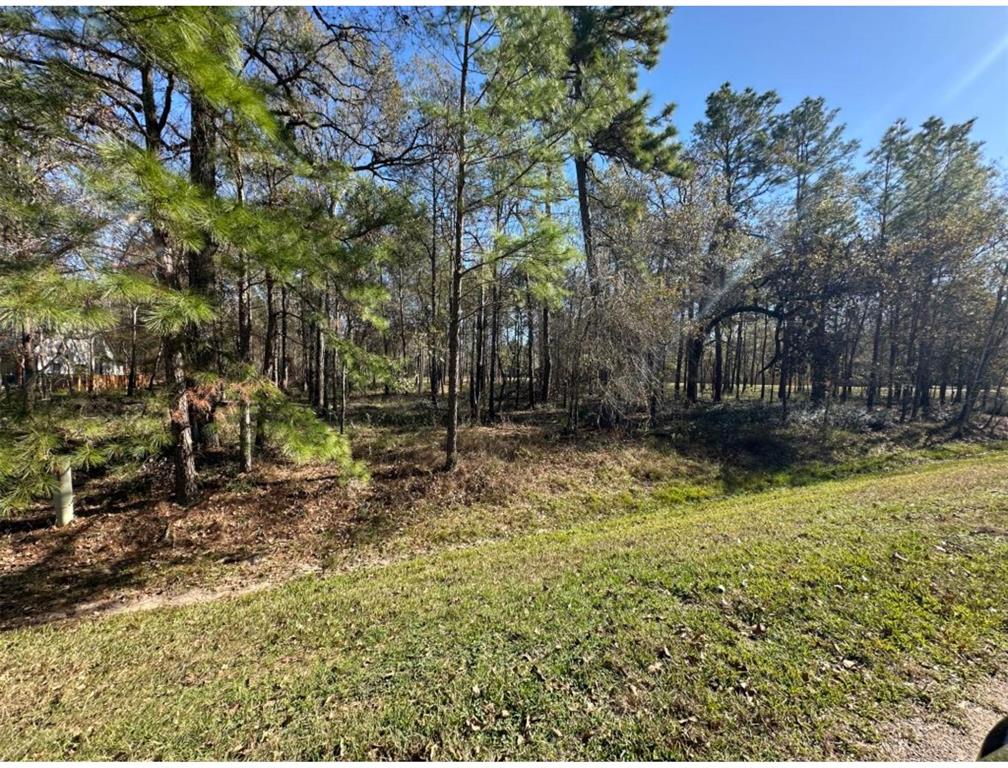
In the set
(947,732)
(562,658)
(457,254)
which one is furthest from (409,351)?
(947,732)

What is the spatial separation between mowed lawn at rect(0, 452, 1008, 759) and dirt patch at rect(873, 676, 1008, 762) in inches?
2.9

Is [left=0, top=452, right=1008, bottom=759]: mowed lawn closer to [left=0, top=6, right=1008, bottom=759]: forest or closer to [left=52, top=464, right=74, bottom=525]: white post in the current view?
[left=0, top=6, right=1008, bottom=759]: forest

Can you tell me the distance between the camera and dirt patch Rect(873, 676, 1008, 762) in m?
2.10

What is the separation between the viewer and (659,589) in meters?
3.71

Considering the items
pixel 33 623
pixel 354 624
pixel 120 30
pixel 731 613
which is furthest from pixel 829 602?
pixel 33 623

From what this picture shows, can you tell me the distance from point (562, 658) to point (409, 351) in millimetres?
14534

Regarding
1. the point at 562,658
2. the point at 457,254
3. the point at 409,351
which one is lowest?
the point at 562,658

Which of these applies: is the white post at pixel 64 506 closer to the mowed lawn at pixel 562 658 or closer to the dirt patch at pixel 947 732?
the mowed lawn at pixel 562 658

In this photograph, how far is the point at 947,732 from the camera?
7.18 ft

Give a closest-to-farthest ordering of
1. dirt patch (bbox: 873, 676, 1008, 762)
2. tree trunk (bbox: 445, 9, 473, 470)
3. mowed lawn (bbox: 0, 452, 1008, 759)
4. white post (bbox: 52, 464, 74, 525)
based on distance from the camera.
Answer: dirt patch (bbox: 873, 676, 1008, 762)
mowed lawn (bbox: 0, 452, 1008, 759)
white post (bbox: 52, 464, 74, 525)
tree trunk (bbox: 445, 9, 473, 470)

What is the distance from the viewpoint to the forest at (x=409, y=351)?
279 centimetres

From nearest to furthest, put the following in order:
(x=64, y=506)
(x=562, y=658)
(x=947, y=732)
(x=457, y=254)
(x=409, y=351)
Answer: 1. (x=947, y=732)
2. (x=562, y=658)
3. (x=64, y=506)
4. (x=457, y=254)
5. (x=409, y=351)

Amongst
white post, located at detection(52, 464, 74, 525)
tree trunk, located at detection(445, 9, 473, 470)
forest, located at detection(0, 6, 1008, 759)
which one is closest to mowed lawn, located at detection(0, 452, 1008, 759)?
forest, located at detection(0, 6, 1008, 759)

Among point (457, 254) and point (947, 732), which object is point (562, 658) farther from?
point (457, 254)
